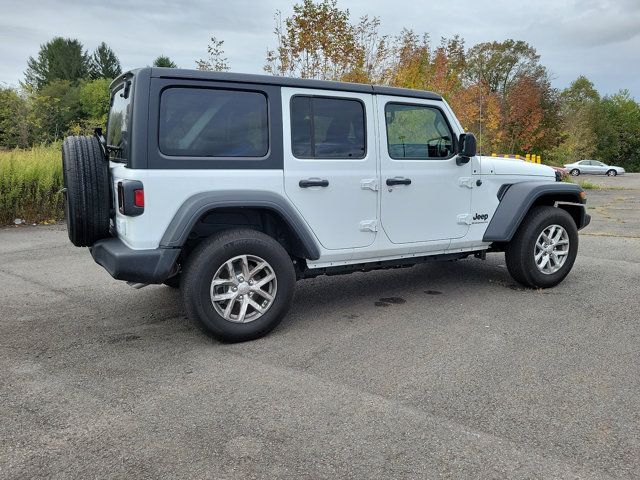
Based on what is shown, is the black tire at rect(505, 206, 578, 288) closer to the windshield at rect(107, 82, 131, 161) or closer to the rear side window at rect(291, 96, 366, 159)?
the rear side window at rect(291, 96, 366, 159)

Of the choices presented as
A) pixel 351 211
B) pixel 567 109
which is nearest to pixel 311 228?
pixel 351 211

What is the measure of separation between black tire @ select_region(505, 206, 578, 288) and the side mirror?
3.21 feet

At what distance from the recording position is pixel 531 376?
326 cm

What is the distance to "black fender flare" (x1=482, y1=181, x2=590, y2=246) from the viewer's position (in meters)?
4.99

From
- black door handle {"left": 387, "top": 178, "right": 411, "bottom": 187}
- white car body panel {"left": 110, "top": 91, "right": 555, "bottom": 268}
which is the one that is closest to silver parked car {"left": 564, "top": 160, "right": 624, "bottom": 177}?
white car body panel {"left": 110, "top": 91, "right": 555, "bottom": 268}

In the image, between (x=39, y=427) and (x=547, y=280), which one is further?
(x=547, y=280)

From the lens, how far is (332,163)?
4.20 metres

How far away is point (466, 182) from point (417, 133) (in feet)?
2.28

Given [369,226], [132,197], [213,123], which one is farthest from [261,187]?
[369,226]

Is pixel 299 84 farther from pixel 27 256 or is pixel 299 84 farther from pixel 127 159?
pixel 27 256

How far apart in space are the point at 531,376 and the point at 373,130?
2.30 m

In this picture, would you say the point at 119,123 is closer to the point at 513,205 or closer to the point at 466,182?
the point at 466,182

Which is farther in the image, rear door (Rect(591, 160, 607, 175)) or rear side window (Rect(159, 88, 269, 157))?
rear door (Rect(591, 160, 607, 175))

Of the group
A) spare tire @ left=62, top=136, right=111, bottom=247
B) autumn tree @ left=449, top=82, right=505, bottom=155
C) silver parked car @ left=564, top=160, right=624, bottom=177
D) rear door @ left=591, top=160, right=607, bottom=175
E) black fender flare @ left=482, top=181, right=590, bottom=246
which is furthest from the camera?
rear door @ left=591, top=160, right=607, bottom=175
